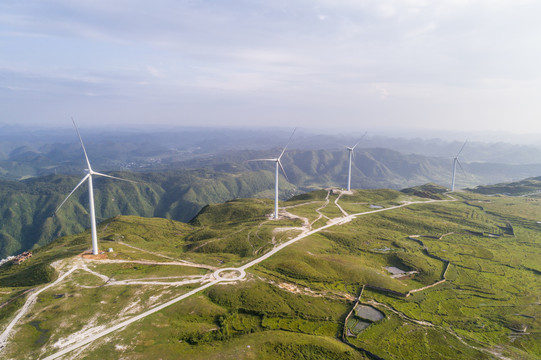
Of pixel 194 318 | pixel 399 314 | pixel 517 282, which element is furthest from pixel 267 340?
pixel 517 282

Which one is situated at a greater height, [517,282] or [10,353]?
[10,353]

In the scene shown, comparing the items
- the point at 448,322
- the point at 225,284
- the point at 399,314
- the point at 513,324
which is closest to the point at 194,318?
the point at 225,284

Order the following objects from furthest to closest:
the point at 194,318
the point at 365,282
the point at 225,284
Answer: the point at 365,282, the point at 225,284, the point at 194,318

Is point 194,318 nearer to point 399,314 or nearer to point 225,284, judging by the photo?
point 225,284

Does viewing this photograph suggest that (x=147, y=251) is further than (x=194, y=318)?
Yes

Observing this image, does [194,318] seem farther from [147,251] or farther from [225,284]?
[147,251]

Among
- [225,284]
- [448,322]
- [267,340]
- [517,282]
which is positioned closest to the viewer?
[267,340]
